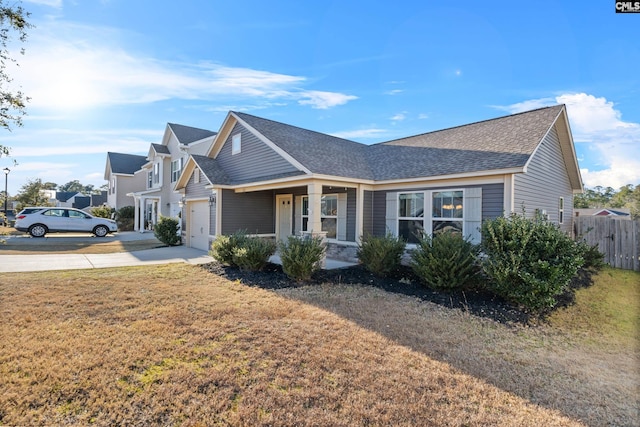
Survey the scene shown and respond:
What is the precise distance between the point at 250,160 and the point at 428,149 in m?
6.97

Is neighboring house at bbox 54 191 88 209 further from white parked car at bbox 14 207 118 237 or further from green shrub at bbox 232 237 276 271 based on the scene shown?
green shrub at bbox 232 237 276 271

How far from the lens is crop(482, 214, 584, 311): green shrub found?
5.92 meters

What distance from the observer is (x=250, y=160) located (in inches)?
505

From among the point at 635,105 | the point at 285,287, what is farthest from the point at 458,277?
the point at 635,105

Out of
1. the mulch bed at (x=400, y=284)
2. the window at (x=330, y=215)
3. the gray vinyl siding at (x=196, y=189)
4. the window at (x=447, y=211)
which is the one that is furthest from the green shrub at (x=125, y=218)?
the window at (x=447, y=211)

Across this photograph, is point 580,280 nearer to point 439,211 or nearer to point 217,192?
point 439,211

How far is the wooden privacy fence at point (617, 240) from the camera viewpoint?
11.2 meters

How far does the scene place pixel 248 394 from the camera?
10.1 feet

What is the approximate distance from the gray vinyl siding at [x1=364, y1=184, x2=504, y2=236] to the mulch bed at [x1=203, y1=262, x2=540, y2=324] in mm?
2108

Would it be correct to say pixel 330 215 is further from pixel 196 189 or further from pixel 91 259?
pixel 91 259

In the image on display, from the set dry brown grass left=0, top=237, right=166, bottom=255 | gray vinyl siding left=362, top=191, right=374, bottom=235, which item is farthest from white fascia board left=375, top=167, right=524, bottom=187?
dry brown grass left=0, top=237, right=166, bottom=255

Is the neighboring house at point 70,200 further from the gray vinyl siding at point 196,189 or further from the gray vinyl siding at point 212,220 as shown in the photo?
the gray vinyl siding at point 212,220

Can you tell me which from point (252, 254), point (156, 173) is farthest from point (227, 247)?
point (156, 173)

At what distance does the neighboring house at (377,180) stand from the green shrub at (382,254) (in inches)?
62.1
